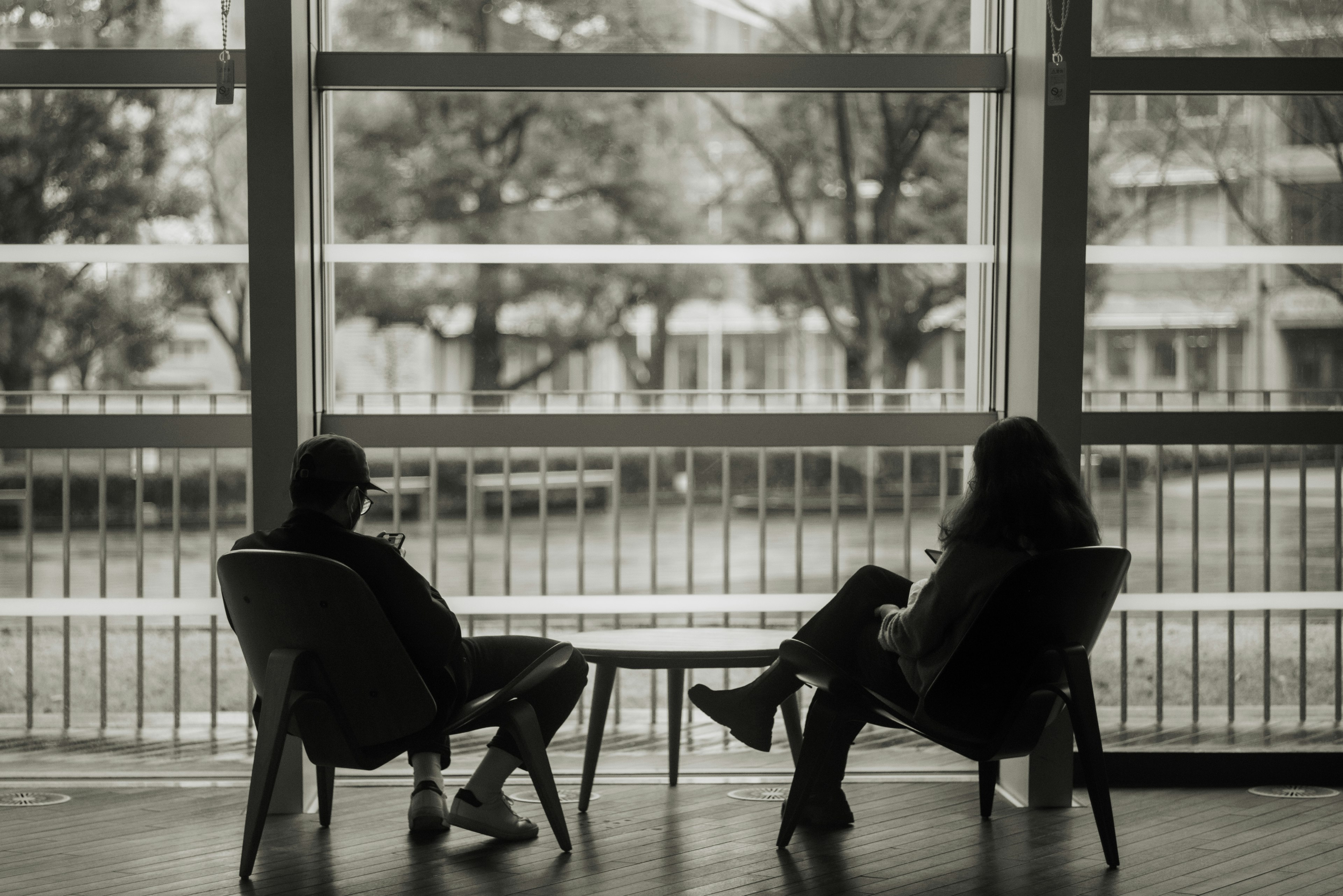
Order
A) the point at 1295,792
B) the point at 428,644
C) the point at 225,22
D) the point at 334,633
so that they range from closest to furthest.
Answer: the point at 334,633, the point at 428,644, the point at 225,22, the point at 1295,792

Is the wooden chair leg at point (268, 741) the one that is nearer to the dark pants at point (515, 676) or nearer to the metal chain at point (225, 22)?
the dark pants at point (515, 676)

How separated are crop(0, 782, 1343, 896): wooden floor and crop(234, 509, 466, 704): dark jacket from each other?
0.46 meters

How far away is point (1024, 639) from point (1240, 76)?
1.83m

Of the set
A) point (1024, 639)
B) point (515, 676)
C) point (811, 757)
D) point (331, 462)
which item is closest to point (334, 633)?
point (331, 462)

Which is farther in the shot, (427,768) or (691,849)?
(427,768)

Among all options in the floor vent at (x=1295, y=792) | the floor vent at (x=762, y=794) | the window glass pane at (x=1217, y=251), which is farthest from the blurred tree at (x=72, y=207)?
the floor vent at (x=1295, y=792)

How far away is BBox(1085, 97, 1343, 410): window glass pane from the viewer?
380 cm

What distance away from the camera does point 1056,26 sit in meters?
3.39

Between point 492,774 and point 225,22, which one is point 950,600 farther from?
point 225,22

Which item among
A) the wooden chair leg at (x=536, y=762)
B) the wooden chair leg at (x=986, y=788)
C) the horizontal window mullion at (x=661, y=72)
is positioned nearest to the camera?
the wooden chair leg at (x=536, y=762)

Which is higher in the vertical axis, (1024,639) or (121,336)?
(121,336)

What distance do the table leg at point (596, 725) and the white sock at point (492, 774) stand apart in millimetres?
308

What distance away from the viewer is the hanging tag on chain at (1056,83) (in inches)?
126

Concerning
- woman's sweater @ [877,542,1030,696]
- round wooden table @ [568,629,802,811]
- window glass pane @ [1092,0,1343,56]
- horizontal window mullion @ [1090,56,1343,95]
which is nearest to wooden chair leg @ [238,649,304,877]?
round wooden table @ [568,629,802,811]
